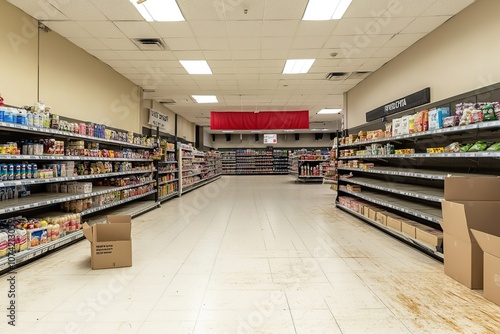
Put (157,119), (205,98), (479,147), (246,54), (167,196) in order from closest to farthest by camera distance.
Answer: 1. (479,147)
2. (246,54)
3. (167,196)
4. (157,119)
5. (205,98)

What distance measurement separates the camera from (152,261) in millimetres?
3379

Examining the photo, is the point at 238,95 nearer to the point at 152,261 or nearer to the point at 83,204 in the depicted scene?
the point at 83,204

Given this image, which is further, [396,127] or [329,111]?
[329,111]

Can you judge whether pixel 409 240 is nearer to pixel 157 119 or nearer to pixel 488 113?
pixel 488 113

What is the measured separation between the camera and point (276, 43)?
5.13 metres

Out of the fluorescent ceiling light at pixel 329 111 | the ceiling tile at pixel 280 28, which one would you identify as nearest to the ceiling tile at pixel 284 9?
the ceiling tile at pixel 280 28

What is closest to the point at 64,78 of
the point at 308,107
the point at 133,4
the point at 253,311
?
the point at 133,4

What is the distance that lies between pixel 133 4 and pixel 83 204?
125 inches

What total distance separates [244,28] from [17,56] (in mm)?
3309

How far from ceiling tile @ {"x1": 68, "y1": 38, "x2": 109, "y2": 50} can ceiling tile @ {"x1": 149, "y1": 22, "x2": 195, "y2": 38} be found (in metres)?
1.25

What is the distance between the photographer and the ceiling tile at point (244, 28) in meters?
4.36

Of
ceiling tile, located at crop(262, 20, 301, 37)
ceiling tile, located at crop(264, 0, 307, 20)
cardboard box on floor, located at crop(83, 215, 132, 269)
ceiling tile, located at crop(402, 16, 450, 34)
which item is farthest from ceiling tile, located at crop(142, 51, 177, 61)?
ceiling tile, located at crop(402, 16, 450, 34)

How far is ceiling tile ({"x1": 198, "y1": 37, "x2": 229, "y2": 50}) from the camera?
195 inches

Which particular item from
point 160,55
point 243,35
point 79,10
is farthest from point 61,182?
point 243,35
